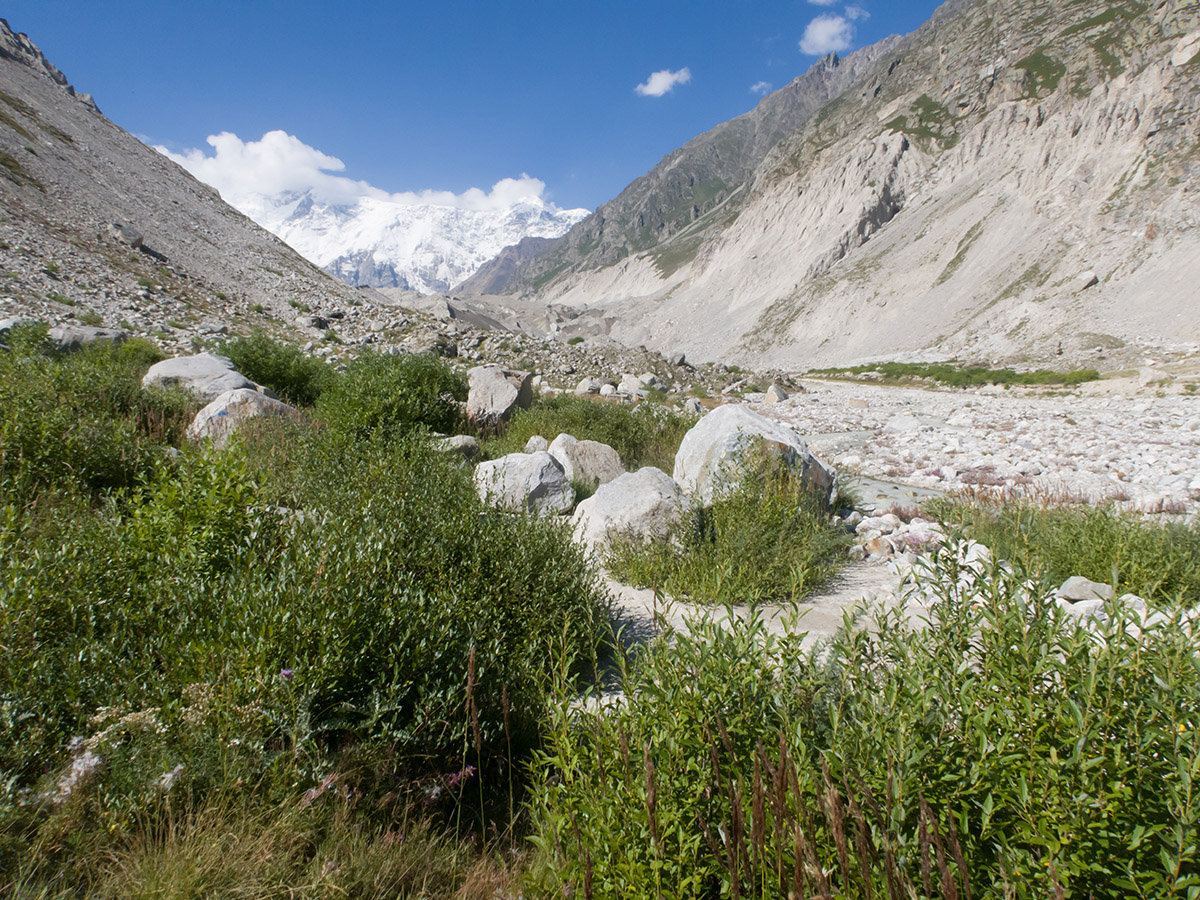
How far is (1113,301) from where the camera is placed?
1571 inches

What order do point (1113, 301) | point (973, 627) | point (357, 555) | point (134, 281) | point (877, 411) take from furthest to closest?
point (1113, 301)
point (877, 411)
point (134, 281)
point (357, 555)
point (973, 627)

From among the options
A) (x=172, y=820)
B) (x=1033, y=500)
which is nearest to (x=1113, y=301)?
(x=1033, y=500)

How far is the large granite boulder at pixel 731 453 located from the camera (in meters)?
7.33

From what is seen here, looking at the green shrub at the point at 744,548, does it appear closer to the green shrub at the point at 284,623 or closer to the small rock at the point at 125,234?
the green shrub at the point at 284,623

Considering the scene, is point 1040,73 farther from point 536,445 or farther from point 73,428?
point 73,428

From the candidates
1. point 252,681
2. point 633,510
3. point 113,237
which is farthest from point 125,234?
point 252,681

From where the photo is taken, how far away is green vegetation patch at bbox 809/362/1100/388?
1261 inches

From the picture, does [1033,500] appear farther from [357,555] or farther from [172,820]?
[172,820]

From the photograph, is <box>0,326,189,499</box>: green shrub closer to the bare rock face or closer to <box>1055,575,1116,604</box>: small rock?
the bare rock face

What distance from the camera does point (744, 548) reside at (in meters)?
5.88

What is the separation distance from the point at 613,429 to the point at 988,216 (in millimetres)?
59868

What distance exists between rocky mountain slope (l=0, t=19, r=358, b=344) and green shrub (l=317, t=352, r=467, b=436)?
977cm

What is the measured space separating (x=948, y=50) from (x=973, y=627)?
340ft

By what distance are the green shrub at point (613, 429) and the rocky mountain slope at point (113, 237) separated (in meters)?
12.0
